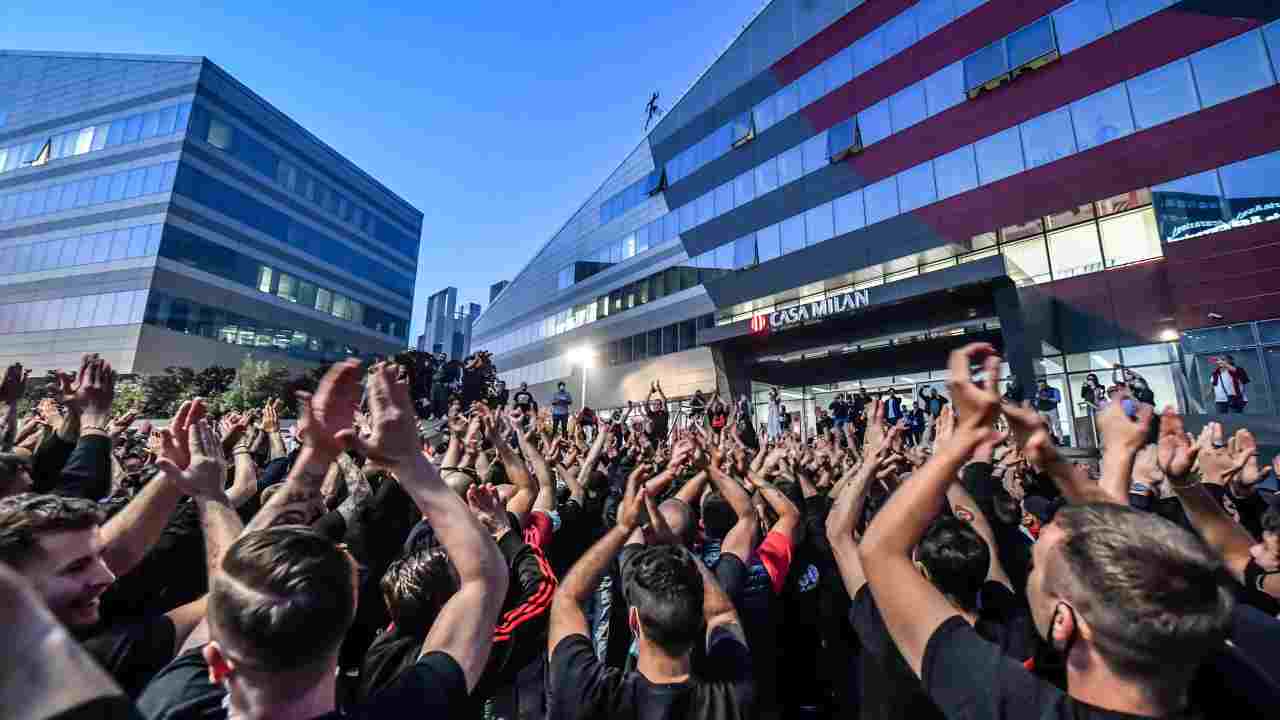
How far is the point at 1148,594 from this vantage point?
1304 mm

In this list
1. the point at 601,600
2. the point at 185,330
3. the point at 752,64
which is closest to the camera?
the point at 601,600

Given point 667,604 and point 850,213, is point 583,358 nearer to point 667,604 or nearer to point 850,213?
point 850,213

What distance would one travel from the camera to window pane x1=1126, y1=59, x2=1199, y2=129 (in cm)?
1536

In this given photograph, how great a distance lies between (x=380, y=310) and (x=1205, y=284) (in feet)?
170

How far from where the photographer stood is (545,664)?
3.40m

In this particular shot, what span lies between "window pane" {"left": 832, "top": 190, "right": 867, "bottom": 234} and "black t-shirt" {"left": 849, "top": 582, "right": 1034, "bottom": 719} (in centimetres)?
2127

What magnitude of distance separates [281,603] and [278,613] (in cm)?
2

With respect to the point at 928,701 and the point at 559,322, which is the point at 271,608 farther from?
the point at 559,322

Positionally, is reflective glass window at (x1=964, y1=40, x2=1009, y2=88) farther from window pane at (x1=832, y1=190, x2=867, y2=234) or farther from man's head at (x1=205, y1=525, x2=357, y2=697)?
man's head at (x1=205, y1=525, x2=357, y2=697)

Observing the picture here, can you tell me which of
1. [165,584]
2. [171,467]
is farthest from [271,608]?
[165,584]

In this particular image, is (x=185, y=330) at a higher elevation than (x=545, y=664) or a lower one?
higher

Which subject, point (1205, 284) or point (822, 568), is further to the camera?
point (1205, 284)

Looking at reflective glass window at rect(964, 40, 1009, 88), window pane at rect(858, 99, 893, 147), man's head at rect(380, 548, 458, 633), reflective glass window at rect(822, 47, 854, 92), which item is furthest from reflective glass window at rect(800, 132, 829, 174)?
man's head at rect(380, 548, 458, 633)

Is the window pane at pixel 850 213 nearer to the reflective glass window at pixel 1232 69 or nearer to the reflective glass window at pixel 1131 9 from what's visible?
the reflective glass window at pixel 1131 9
